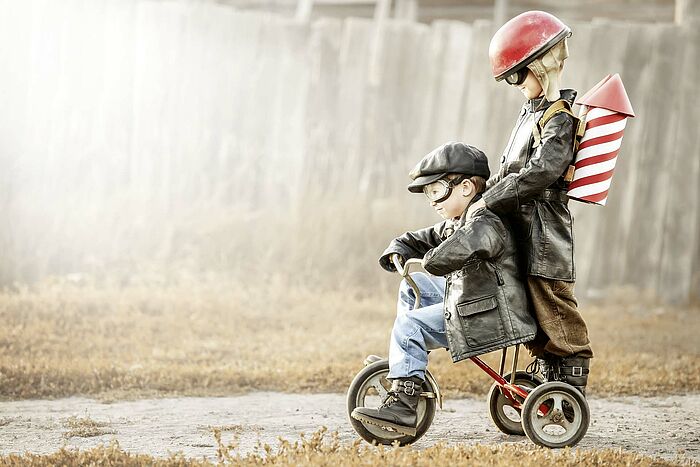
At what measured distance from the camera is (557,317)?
4.36 m

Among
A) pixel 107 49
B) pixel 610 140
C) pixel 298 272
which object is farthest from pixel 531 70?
pixel 107 49

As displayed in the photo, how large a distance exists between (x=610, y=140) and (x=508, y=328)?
3.17ft

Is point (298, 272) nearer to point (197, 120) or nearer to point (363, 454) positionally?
point (197, 120)

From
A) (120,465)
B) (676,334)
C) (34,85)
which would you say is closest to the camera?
(120,465)

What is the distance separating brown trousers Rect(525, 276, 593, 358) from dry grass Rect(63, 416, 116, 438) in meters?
2.17

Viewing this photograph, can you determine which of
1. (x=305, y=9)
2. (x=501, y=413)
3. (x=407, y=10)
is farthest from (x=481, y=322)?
(x=407, y=10)

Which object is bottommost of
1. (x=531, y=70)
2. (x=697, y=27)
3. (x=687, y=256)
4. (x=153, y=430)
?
(x=153, y=430)

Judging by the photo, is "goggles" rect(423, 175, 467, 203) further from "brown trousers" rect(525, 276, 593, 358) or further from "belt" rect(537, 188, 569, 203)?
"brown trousers" rect(525, 276, 593, 358)

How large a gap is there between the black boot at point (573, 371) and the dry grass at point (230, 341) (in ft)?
5.33

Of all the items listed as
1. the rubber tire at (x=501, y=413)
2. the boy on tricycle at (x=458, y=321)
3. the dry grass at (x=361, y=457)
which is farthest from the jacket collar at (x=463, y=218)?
the dry grass at (x=361, y=457)

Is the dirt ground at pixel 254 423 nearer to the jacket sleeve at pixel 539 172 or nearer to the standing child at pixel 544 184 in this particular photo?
the standing child at pixel 544 184

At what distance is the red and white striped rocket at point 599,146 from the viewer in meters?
4.33

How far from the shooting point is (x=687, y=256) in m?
9.02

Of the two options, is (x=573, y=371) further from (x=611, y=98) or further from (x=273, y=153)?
(x=273, y=153)
